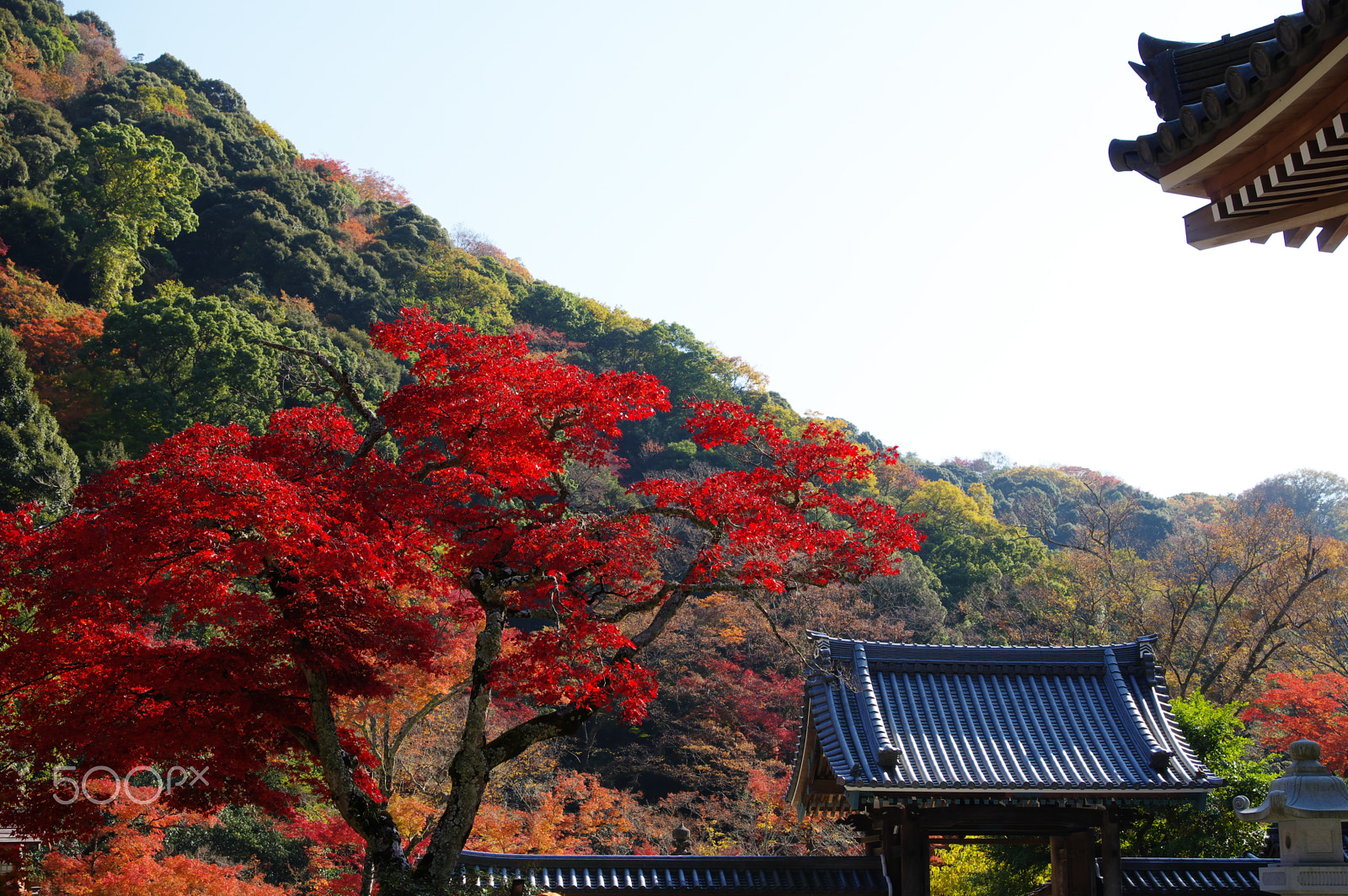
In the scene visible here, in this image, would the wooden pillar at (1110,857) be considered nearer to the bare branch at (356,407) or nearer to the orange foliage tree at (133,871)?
the bare branch at (356,407)

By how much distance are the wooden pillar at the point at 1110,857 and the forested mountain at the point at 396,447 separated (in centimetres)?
389

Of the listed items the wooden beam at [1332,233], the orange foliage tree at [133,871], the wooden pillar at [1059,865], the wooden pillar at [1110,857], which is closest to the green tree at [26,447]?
the orange foliage tree at [133,871]

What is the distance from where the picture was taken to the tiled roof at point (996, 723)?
7270 mm

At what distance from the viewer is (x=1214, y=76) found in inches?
124

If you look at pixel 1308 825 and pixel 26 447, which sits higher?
pixel 26 447

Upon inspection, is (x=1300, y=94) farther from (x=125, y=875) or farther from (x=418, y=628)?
(x=125, y=875)

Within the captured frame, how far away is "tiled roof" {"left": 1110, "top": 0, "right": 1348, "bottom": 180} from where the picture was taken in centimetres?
241

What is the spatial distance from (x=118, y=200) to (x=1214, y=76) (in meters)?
31.8

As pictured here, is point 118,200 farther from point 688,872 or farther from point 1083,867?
point 1083,867

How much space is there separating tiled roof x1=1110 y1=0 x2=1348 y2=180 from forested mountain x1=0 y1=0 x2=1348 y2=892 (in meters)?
6.59

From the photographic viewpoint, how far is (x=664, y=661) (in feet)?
71.7

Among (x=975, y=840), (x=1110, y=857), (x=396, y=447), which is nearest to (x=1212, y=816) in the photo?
(x=1110, y=857)

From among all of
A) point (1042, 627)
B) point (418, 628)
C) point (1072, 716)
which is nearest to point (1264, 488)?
point (1042, 627)
